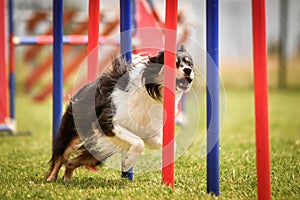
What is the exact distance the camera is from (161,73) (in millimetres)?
3783

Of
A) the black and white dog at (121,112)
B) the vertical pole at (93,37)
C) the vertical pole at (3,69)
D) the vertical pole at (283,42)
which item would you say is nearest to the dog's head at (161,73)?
the black and white dog at (121,112)

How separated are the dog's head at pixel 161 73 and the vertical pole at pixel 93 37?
0.76 meters

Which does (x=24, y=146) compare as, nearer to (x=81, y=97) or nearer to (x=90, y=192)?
(x=81, y=97)

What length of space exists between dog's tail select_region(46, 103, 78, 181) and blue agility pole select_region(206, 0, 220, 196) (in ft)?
4.13

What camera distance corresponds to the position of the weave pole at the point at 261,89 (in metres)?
3.15

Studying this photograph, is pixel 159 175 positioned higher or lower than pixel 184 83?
lower

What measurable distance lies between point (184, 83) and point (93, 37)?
→ 1.09 metres

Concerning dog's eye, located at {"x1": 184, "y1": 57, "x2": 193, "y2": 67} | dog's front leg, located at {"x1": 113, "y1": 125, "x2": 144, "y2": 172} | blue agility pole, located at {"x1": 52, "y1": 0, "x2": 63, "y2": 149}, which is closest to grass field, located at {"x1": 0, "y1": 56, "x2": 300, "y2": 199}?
dog's front leg, located at {"x1": 113, "y1": 125, "x2": 144, "y2": 172}

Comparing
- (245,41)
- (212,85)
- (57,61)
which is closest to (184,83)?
(212,85)

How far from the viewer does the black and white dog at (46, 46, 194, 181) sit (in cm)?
382

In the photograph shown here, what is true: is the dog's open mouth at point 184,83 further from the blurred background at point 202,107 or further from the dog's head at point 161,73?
the blurred background at point 202,107

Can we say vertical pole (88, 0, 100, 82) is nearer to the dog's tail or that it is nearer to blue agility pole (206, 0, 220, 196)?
the dog's tail

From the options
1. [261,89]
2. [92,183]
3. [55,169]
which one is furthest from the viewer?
[55,169]

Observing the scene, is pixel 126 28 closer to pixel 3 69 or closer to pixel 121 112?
pixel 121 112
